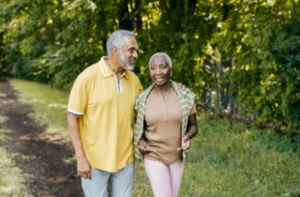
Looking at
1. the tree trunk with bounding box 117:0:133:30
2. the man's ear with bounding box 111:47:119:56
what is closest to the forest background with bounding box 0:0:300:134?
the tree trunk with bounding box 117:0:133:30

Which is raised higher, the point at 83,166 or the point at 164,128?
the point at 164,128

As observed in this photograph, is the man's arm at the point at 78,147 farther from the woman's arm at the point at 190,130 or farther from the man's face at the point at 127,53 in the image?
the woman's arm at the point at 190,130

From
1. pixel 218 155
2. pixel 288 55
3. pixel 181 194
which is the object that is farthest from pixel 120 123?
pixel 288 55

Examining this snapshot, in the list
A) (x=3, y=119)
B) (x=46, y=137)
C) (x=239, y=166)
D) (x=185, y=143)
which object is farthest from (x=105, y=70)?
(x=3, y=119)

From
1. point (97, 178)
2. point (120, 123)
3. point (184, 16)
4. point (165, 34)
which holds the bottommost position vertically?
point (97, 178)

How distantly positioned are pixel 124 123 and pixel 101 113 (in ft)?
0.87

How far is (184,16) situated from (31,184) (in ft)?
19.6

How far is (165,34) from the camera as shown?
779 centimetres

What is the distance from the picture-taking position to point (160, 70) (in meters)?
2.62

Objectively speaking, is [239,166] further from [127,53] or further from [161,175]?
[127,53]

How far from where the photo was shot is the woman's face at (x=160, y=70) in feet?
8.60

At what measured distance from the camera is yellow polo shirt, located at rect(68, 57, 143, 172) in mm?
2391

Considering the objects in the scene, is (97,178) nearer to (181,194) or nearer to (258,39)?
(181,194)

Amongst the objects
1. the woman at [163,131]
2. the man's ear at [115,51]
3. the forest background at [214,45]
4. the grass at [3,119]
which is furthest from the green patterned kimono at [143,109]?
the grass at [3,119]
